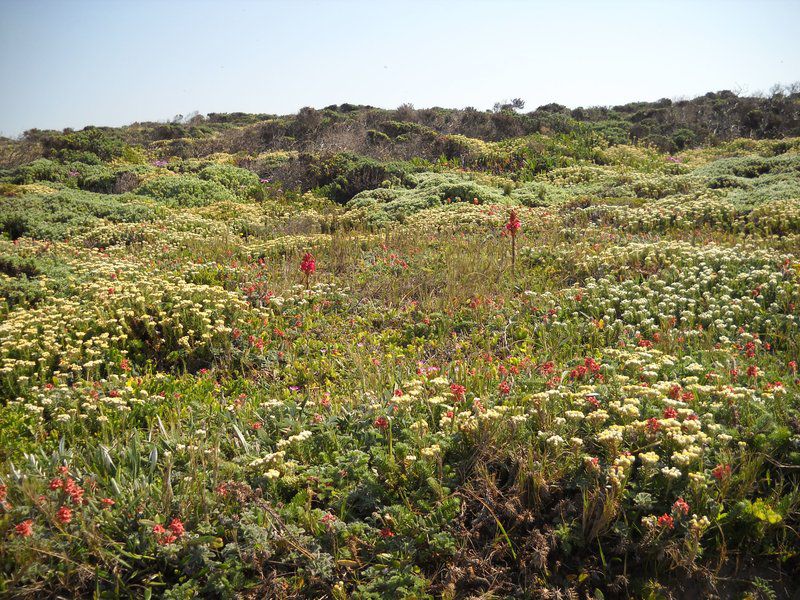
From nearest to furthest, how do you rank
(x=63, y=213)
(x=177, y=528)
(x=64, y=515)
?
(x=64, y=515) < (x=177, y=528) < (x=63, y=213)

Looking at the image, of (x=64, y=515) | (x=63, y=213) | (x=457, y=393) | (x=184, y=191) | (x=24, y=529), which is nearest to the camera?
(x=24, y=529)

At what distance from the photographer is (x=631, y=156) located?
18844 mm

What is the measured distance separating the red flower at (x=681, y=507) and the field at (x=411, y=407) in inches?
0.5

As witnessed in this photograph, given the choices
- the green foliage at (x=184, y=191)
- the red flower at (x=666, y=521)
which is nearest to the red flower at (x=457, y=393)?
the red flower at (x=666, y=521)

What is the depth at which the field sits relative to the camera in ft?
9.64

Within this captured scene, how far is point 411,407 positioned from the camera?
161 inches

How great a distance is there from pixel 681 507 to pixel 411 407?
1858 mm

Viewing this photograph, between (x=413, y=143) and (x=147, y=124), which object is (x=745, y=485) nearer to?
(x=413, y=143)

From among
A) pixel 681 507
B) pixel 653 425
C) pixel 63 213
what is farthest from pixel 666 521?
pixel 63 213

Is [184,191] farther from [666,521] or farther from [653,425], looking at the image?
[666,521]

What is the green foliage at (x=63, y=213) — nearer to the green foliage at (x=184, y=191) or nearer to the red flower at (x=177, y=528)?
the green foliage at (x=184, y=191)

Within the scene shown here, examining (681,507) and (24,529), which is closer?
(24,529)

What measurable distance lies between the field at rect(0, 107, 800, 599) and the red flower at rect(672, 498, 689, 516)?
0.01 meters

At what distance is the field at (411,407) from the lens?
2.94 metres
